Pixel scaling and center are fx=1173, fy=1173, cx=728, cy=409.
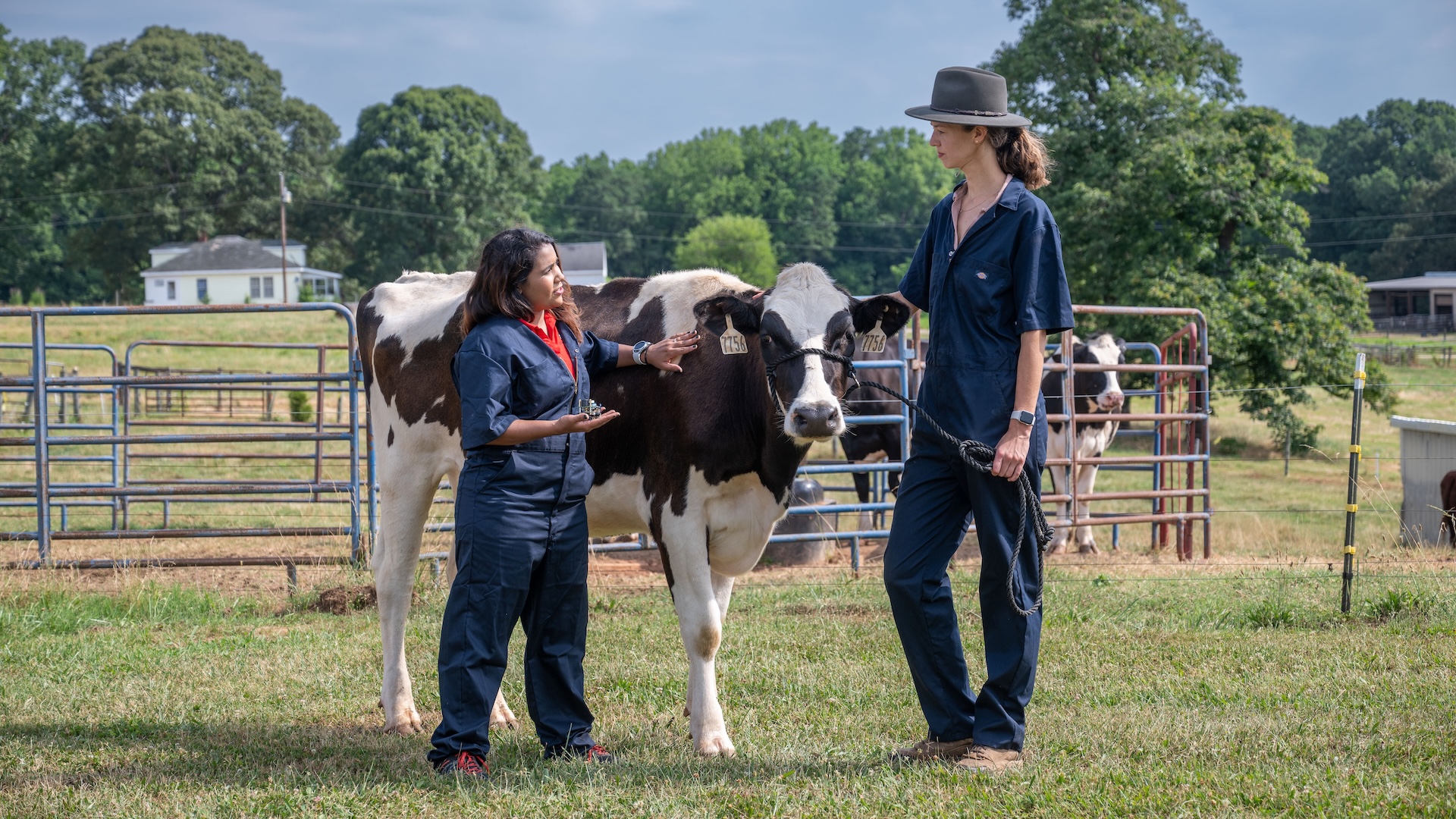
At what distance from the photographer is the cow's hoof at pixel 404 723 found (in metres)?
5.05

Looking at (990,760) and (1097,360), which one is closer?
(990,760)

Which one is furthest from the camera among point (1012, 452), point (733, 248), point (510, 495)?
point (733, 248)

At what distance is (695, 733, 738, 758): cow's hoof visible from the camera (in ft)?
14.6

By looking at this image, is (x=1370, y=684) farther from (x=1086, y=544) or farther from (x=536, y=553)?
(x=1086, y=544)

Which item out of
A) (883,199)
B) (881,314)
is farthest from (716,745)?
(883,199)

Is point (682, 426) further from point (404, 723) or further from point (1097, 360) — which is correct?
point (1097, 360)

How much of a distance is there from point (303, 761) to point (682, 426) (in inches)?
77.0

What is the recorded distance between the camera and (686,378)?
4.92m

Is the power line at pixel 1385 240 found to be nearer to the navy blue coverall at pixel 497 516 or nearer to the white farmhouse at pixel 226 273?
the white farmhouse at pixel 226 273

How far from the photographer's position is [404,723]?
5.09 m

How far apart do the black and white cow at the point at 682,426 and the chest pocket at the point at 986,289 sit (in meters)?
0.57

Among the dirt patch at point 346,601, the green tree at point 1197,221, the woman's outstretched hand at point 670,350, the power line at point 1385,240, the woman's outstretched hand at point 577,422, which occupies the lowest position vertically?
the dirt patch at point 346,601

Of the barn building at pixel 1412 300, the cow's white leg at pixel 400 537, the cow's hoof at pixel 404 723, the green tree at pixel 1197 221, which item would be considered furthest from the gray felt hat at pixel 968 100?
the barn building at pixel 1412 300

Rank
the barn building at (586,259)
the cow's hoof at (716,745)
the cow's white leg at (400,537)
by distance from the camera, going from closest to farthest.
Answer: the cow's hoof at (716,745) < the cow's white leg at (400,537) < the barn building at (586,259)
